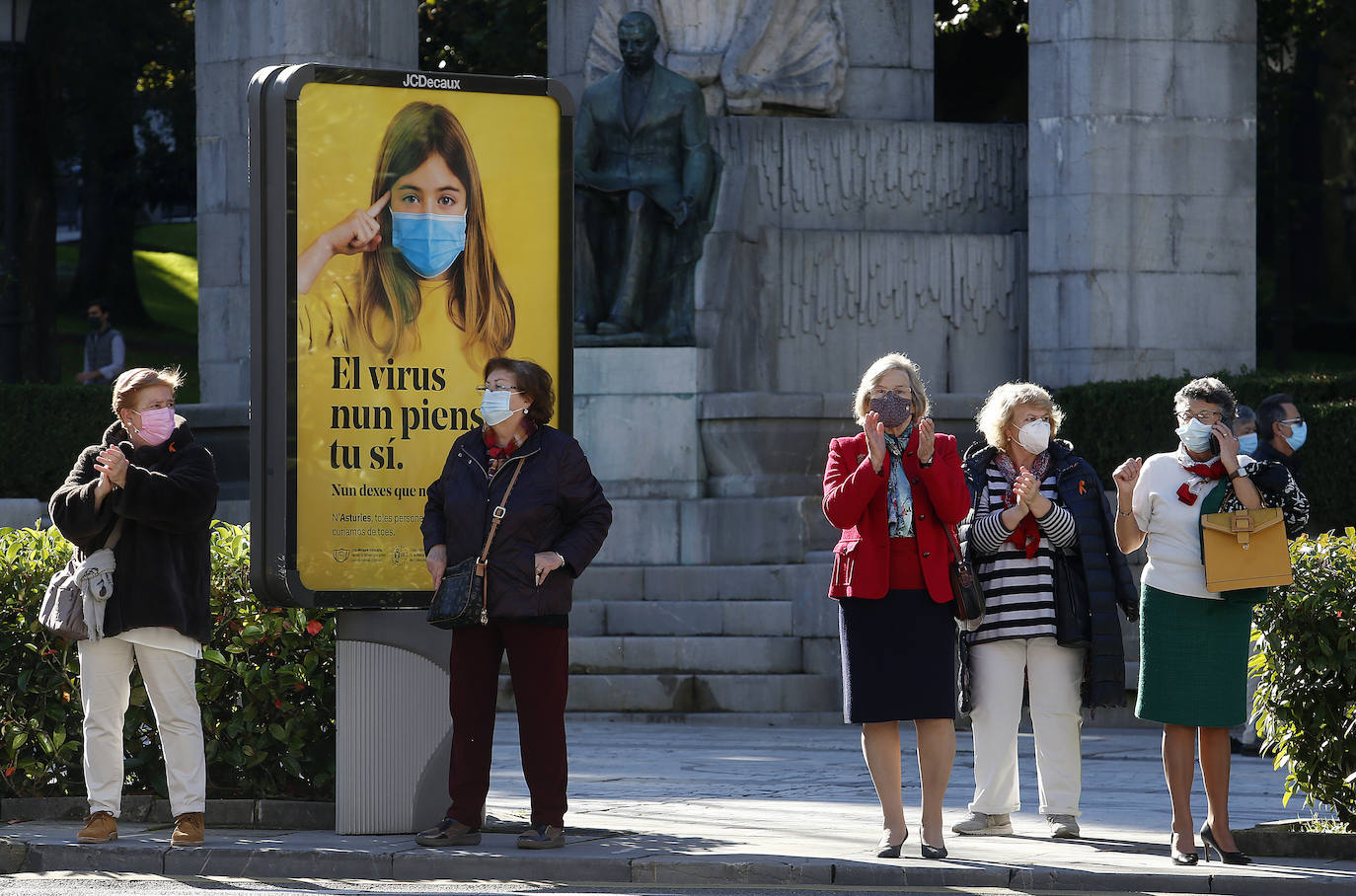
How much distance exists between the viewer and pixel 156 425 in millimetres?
8109

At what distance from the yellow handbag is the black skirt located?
99 centimetres

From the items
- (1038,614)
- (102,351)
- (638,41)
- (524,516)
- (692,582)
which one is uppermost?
(638,41)

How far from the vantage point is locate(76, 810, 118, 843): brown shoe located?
26.6 ft

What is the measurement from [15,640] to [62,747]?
48 centimetres

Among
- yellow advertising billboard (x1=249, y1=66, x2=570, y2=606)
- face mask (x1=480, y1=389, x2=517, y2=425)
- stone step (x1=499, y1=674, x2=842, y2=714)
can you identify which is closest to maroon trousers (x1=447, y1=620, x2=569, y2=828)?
yellow advertising billboard (x1=249, y1=66, x2=570, y2=606)

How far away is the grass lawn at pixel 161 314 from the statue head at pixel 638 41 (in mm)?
14785

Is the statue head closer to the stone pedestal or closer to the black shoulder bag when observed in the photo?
the stone pedestal

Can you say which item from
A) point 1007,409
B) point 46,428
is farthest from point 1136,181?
point 1007,409

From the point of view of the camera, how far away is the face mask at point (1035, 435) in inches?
327

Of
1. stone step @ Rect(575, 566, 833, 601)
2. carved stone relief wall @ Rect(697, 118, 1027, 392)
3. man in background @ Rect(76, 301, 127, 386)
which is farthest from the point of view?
man in background @ Rect(76, 301, 127, 386)

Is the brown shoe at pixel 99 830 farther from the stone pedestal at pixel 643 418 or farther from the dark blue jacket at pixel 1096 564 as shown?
the stone pedestal at pixel 643 418

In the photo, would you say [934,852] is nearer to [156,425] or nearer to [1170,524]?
[1170,524]

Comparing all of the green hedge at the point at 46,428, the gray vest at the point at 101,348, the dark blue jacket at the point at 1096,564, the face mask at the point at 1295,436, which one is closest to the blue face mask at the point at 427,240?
the dark blue jacket at the point at 1096,564

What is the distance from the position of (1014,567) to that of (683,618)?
5232 millimetres
